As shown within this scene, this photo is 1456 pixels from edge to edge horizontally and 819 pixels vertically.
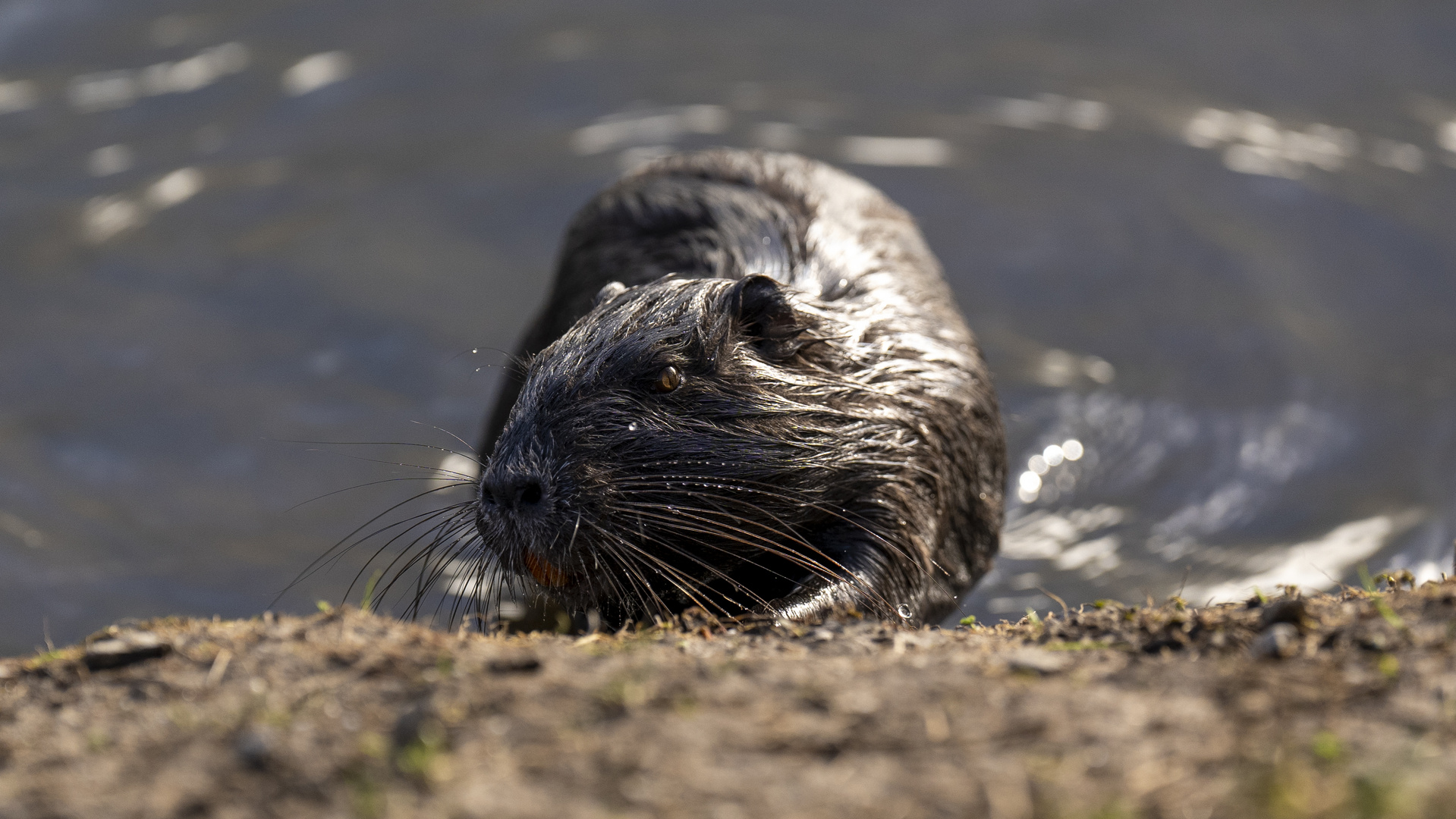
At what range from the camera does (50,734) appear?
310 cm

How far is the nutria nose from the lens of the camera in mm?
4402

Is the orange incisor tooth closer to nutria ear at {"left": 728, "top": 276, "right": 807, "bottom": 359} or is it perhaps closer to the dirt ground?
the dirt ground

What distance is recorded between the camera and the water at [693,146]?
7184 mm

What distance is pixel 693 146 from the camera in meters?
10.3

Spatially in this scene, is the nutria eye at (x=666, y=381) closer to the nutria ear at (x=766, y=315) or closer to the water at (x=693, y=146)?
the nutria ear at (x=766, y=315)

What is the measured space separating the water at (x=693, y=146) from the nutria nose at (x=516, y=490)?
2587 mm

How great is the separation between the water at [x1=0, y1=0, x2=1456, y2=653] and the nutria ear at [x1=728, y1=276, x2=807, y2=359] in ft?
6.63

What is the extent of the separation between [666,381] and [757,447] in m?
0.41

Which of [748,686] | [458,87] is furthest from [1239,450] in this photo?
[458,87]

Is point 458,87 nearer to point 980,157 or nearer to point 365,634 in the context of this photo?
point 980,157

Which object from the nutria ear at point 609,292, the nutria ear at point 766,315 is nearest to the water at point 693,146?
the nutria ear at point 766,315

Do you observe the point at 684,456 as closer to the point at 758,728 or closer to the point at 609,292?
the point at 609,292

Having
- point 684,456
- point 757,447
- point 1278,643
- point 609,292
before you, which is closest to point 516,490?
point 684,456

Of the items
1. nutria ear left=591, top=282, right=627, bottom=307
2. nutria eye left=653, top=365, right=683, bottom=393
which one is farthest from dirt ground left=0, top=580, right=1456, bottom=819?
nutria ear left=591, top=282, right=627, bottom=307
